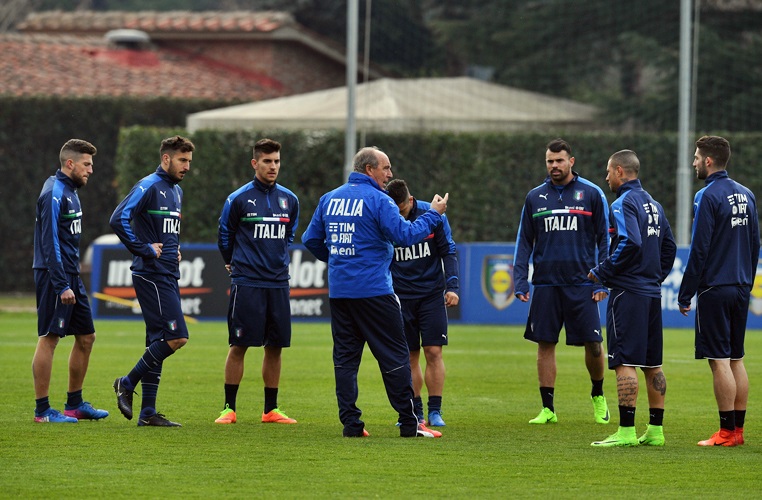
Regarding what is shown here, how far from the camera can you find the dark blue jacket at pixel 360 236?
32.2 ft

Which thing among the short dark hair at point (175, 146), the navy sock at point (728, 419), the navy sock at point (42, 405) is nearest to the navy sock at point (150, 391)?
the navy sock at point (42, 405)

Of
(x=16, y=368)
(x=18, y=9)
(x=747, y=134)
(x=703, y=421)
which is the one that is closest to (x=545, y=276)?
(x=703, y=421)

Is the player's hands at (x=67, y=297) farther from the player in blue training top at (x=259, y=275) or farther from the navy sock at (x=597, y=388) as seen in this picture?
the navy sock at (x=597, y=388)

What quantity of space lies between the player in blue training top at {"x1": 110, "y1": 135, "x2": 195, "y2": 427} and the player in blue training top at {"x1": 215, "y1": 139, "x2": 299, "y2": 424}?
54 cm

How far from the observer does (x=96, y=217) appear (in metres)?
32.8

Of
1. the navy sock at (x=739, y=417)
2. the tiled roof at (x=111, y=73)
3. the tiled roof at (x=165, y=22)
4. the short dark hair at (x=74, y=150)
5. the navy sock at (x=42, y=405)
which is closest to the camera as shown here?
the navy sock at (x=739, y=417)

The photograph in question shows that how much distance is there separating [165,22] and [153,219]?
30654 mm

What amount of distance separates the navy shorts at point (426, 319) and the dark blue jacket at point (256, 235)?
42.0 inches

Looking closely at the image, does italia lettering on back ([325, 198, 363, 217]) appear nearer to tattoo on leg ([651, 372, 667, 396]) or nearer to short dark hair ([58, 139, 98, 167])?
short dark hair ([58, 139, 98, 167])

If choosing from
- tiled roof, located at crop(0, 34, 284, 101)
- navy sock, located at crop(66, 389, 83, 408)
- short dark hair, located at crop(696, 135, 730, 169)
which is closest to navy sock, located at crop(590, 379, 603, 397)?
short dark hair, located at crop(696, 135, 730, 169)

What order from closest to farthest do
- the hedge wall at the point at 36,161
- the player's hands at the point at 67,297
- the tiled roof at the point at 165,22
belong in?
the player's hands at the point at 67,297 → the hedge wall at the point at 36,161 → the tiled roof at the point at 165,22

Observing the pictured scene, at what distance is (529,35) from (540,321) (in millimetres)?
23369

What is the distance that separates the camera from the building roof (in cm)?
3139

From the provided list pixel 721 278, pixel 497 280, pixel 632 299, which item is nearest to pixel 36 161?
pixel 497 280
